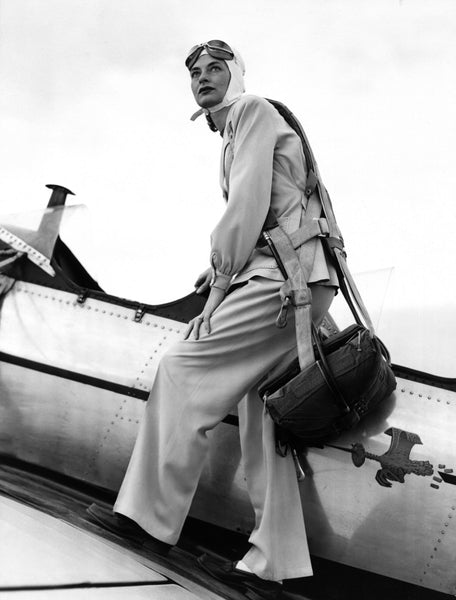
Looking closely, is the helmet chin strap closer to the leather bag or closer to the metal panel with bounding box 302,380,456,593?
the leather bag

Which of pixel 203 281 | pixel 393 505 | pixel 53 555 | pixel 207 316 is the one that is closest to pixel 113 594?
pixel 53 555

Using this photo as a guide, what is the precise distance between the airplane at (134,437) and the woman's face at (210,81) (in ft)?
2.76

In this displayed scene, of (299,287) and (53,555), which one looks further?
(299,287)

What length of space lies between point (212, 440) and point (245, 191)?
1.02 meters

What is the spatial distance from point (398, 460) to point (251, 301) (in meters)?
0.81

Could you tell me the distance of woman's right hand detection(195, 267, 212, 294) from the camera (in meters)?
3.20

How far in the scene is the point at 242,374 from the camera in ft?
8.97

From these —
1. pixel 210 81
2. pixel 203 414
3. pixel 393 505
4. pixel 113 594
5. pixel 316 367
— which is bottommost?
pixel 113 594

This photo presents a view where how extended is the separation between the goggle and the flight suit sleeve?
0.34 m

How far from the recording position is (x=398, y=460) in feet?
9.21

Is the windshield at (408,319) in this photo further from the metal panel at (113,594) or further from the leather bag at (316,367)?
the metal panel at (113,594)

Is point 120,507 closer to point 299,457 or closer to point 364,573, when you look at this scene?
point 299,457

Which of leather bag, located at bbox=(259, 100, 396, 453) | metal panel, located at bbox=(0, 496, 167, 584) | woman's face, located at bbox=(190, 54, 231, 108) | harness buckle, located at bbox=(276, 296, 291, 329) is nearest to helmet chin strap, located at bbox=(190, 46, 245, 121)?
woman's face, located at bbox=(190, 54, 231, 108)

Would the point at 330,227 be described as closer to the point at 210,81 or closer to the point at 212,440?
the point at 210,81
